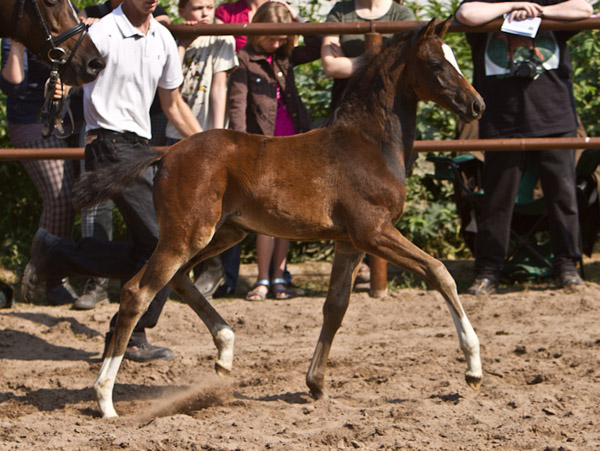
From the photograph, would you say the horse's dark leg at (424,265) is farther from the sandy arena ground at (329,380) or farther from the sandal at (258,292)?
the sandal at (258,292)

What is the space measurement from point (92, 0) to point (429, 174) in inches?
147

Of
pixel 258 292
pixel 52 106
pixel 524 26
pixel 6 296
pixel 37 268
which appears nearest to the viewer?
pixel 52 106

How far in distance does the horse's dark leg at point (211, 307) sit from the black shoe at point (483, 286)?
2632mm

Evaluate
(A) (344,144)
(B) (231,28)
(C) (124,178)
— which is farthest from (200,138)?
(B) (231,28)

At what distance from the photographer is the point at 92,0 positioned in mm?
8781

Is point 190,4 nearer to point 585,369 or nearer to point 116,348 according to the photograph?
point 116,348

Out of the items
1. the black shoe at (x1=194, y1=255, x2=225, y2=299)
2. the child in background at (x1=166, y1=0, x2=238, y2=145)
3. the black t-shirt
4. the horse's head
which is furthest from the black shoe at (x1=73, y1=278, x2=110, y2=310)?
the horse's head

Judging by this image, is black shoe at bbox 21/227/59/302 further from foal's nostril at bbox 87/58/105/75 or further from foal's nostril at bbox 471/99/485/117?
foal's nostril at bbox 471/99/485/117

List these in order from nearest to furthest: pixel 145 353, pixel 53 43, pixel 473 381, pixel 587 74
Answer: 1. pixel 473 381
2. pixel 53 43
3. pixel 145 353
4. pixel 587 74

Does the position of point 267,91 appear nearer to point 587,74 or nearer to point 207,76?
point 207,76

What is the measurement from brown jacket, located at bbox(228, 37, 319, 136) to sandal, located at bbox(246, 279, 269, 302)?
1170mm

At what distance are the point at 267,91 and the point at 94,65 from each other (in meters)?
2.26

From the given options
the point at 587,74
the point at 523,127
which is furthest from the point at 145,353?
the point at 587,74

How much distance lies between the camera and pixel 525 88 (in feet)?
21.6
